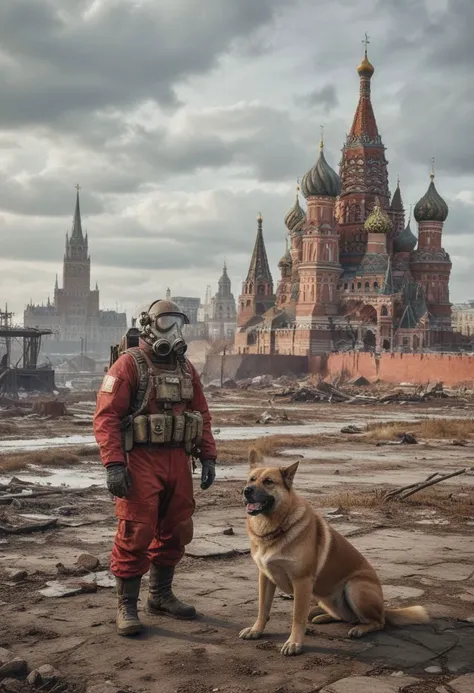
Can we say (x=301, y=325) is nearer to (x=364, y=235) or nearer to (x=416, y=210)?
(x=364, y=235)

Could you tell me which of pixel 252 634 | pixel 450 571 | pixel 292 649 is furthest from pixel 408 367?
pixel 292 649

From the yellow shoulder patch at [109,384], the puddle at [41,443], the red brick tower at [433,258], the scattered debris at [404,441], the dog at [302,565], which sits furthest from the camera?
the red brick tower at [433,258]

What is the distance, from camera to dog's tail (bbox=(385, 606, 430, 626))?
613 cm

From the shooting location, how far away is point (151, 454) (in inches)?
259

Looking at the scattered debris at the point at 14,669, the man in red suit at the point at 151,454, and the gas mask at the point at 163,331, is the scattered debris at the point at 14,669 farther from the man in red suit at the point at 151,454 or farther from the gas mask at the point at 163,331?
the gas mask at the point at 163,331

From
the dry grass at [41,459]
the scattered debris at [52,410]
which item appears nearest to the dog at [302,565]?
the dry grass at [41,459]

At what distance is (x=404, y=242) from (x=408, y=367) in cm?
2968

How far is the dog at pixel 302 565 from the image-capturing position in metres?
5.80

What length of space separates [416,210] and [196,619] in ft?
283

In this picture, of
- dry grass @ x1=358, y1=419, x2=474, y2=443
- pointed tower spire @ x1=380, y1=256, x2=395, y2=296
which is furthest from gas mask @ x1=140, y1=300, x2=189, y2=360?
pointed tower spire @ x1=380, y1=256, x2=395, y2=296

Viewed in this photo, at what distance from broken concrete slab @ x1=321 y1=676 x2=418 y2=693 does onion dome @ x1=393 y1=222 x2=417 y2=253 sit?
3368 inches

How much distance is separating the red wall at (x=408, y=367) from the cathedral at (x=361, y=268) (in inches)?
288

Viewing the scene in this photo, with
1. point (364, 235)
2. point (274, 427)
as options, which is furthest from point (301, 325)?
point (274, 427)

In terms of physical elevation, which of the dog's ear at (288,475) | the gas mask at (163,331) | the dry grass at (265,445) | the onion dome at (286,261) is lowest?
the dry grass at (265,445)
